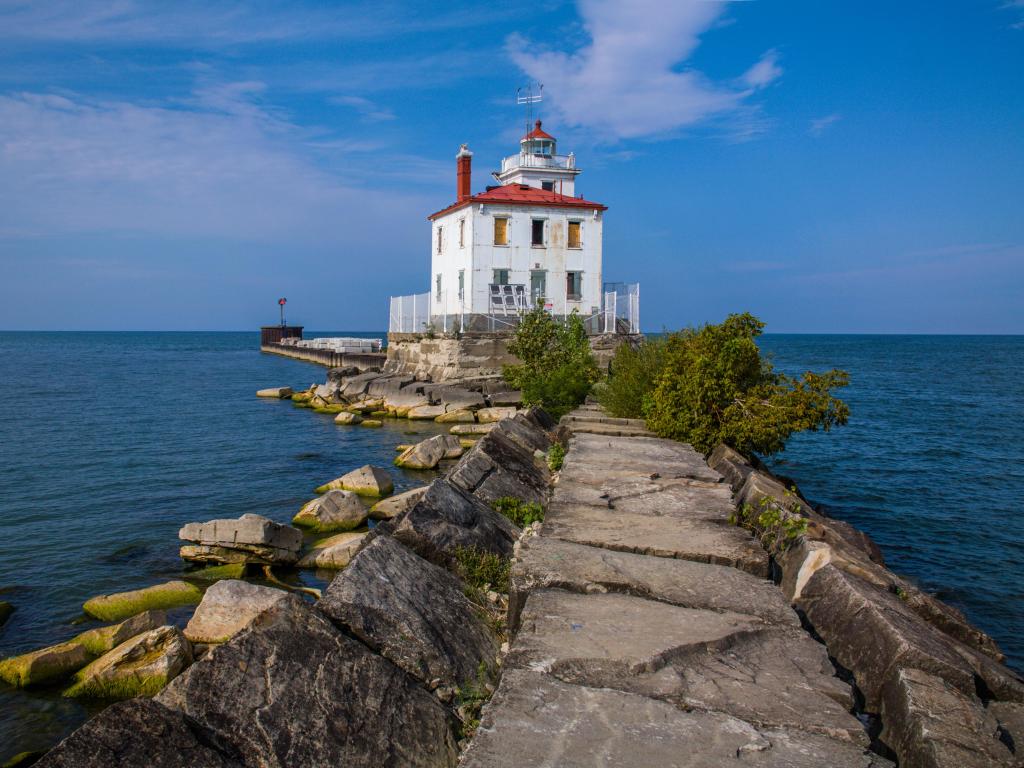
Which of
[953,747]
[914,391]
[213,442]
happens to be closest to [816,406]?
[953,747]

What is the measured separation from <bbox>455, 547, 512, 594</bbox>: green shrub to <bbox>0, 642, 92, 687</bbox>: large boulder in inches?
177

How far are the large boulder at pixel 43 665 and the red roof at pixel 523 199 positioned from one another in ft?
93.5

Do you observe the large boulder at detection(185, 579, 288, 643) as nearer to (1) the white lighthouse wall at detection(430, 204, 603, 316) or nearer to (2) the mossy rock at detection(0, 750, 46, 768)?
(2) the mossy rock at detection(0, 750, 46, 768)

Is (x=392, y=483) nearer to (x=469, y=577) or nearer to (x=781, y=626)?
(x=469, y=577)

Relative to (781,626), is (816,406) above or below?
above

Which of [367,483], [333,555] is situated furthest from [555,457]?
[367,483]

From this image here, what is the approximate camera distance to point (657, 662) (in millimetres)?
4043

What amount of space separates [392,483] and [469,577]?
10.2m

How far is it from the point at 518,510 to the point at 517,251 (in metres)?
28.2

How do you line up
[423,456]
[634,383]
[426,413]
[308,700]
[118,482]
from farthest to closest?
[426,413], [423,456], [118,482], [634,383], [308,700]

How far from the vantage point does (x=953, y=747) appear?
3.71 meters

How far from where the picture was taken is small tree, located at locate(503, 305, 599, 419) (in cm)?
1750

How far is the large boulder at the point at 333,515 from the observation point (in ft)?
41.6

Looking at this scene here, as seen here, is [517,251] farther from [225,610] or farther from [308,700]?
[308,700]
